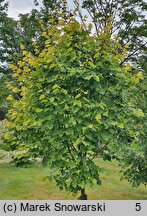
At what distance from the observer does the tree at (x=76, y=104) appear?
17.6 ft

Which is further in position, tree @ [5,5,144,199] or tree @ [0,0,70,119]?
tree @ [0,0,70,119]

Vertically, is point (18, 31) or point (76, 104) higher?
point (18, 31)

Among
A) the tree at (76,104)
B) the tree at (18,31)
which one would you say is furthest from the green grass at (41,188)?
the tree at (18,31)

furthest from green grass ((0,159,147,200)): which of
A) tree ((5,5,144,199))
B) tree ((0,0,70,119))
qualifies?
tree ((0,0,70,119))

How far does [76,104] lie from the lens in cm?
530

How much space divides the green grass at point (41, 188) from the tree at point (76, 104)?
83.5 inches

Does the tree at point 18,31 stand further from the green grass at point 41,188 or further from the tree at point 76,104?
the tree at point 76,104

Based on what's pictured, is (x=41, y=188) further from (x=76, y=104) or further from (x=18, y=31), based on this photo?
(x=18, y=31)

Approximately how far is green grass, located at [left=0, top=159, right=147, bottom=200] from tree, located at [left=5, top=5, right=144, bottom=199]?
6.95ft

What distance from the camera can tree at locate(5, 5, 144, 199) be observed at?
537 cm

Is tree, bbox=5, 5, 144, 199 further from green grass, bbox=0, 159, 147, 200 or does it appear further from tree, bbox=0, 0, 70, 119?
tree, bbox=0, 0, 70, 119

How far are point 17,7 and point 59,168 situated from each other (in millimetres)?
22228

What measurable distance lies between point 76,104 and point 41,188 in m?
4.89

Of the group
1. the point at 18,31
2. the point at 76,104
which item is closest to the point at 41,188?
the point at 76,104
